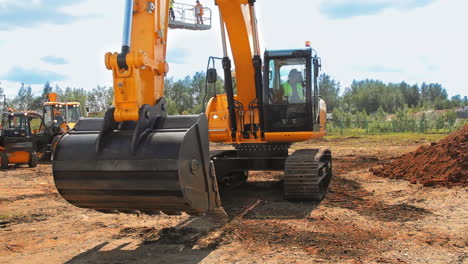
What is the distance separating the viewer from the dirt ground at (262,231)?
550cm

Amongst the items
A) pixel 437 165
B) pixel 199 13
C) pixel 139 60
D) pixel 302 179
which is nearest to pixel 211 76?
pixel 302 179

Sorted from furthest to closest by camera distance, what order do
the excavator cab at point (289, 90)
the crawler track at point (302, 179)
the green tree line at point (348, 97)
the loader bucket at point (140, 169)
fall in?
1. the green tree line at point (348, 97)
2. the excavator cab at point (289, 90)
3. the crawler track at point (302, 179)
4. the loader bucket at point (140, 169)

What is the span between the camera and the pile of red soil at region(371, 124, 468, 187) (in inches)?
402

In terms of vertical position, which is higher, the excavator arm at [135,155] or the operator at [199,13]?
the operator at [199,13]

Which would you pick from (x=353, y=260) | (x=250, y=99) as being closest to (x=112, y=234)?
(x=353, y=260)

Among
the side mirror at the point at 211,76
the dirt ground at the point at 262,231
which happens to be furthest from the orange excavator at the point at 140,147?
the side mirror at the point at 211,76

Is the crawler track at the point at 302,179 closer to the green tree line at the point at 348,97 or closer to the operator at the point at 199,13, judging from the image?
the operator at the point at 199,13

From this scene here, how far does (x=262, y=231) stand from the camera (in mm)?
6594

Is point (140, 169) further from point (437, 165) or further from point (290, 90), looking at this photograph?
point (437, 165)

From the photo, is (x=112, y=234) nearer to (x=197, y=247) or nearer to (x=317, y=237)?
(x=197, y=247)

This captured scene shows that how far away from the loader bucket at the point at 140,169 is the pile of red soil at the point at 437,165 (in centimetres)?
671

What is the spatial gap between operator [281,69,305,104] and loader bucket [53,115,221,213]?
4076mm

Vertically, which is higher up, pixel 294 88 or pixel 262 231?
pixel 294 88

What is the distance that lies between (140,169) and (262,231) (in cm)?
232
